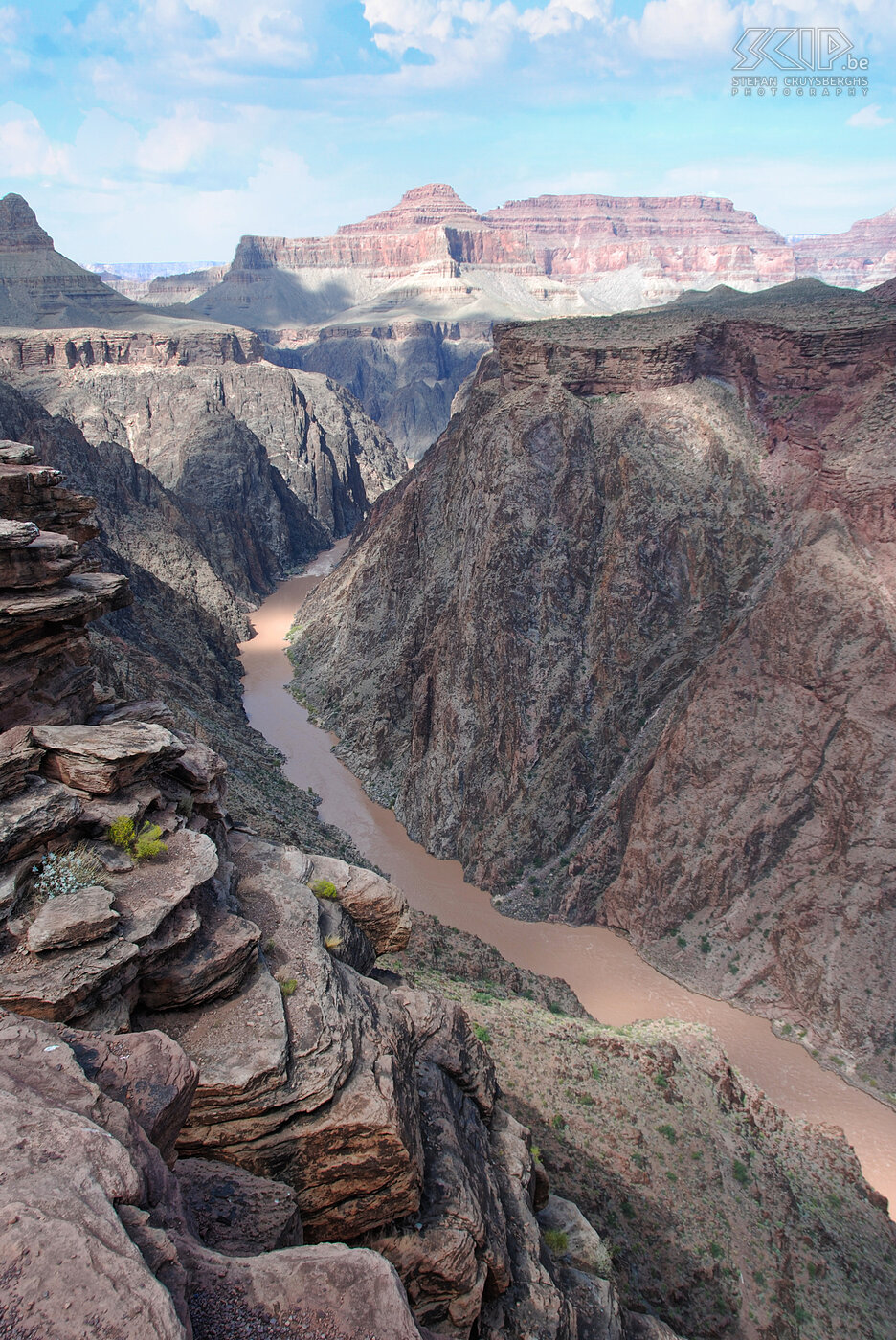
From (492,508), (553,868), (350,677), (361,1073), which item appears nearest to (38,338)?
(350,677)

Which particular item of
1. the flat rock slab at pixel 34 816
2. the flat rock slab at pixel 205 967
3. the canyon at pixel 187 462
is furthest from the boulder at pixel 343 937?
the canyon at pixel 187 462

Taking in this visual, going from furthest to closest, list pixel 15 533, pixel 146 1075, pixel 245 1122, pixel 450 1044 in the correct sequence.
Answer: pixel 450 1044 < pixel 15 533 < pixel 245 1122 < pixel 146 1075

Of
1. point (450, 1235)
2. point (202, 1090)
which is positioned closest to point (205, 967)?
point (202, 1090)

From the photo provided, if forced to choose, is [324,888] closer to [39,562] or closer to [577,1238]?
[577,1238]

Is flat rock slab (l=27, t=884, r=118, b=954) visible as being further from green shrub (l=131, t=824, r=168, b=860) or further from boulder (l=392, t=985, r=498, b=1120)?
boulder (l=392, t=985, r=498, b=1120)

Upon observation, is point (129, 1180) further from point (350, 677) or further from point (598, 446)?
point (350, 677)

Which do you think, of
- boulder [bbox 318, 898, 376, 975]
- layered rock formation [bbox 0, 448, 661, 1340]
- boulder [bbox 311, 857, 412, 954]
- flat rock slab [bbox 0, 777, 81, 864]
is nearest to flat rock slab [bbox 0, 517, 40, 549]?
layered rock formation [bbox 0, 448, 661, 1340]
